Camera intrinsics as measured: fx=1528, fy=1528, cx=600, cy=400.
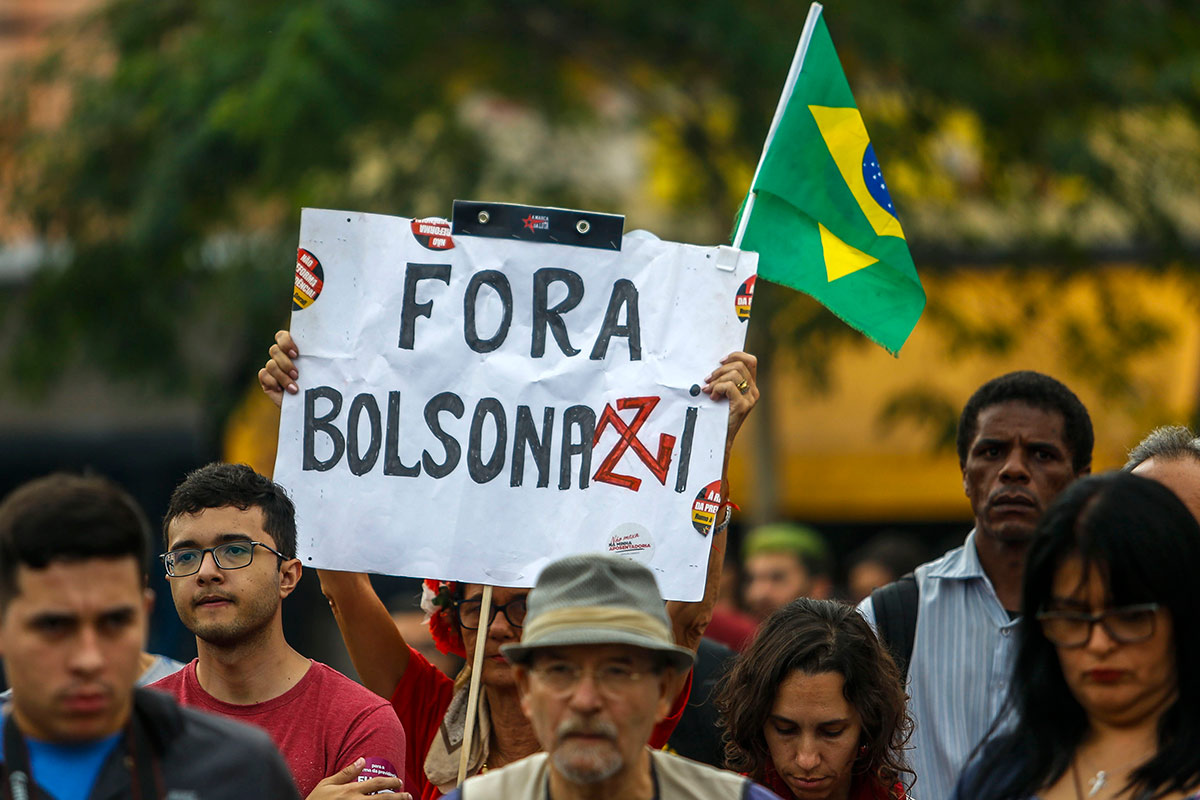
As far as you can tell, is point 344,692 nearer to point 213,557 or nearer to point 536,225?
point 213,557

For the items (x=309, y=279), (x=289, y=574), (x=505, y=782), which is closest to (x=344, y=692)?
(x=289, y=574)

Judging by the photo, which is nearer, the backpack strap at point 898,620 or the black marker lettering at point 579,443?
the black marker lettering at point 579,443

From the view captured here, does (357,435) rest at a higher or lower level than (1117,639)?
higher

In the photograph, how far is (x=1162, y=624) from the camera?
2.86 meters

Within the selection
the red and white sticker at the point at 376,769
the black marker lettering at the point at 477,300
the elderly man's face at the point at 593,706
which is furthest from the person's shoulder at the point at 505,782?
the black marker lettering at the point at 477,300

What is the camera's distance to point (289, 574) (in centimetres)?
409

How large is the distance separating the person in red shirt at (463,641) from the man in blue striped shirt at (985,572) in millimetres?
668

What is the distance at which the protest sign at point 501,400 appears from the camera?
418 centimetres

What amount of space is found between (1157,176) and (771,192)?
598 cm

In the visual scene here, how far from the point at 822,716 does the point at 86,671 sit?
6.16 ft

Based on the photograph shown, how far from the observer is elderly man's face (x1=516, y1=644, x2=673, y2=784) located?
2887 mm

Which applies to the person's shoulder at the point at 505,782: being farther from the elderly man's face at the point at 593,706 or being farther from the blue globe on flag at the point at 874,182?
the blue globe on flag at the point at 874,182

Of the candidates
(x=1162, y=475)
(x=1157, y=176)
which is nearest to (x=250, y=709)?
(x=1162, y=475)

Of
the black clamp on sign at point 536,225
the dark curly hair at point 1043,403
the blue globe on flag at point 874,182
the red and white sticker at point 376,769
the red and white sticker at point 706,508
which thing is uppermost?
the blue globe on flag at point 874,182
